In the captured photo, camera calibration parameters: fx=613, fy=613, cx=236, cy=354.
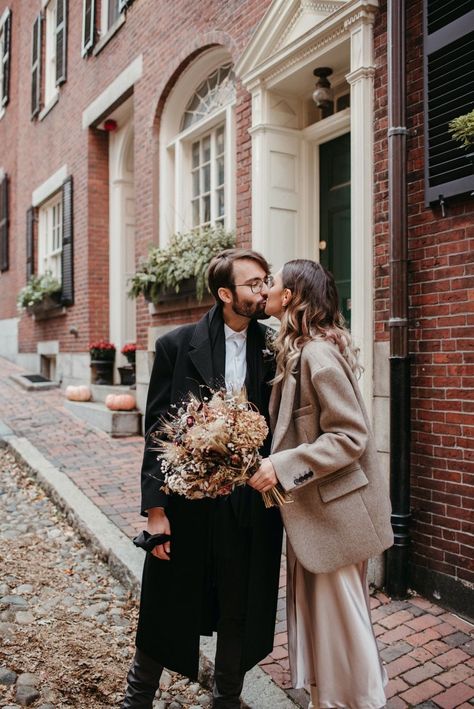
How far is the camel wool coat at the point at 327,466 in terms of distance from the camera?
2.11 metres

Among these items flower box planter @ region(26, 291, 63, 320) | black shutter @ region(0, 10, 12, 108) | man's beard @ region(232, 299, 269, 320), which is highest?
black shutter @ region(0, 10, 12, 108)

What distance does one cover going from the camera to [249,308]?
249cm

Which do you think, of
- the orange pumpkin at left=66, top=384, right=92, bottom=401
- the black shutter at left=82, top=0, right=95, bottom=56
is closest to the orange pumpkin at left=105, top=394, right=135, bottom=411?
the orange pumpkin at left=66, top=384, right=92, bottom=401

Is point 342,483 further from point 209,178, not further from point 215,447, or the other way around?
point 209,178

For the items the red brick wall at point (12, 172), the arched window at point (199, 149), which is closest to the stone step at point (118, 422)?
the arched window at point (199, 149)

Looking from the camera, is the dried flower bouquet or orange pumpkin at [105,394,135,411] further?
orange pumpkin at [105,394,135,411]

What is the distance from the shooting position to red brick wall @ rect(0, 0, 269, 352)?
635 centimetres

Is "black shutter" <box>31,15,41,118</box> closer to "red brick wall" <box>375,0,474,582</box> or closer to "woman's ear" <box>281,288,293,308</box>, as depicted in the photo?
"red brick wall" <box>375,0,474,582</box>

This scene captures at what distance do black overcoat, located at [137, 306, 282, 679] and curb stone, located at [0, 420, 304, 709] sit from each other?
0.42m

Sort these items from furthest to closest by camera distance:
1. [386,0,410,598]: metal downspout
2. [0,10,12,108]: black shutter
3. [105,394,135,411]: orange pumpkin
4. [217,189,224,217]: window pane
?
[0,10,12,108]: black shutter < [105,394,135,411]: orange pumpkin < [217,189,224,217]: window pane < [386,0,410,598]: metal downspout

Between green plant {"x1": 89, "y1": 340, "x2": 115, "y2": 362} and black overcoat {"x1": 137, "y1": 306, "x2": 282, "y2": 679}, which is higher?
green plant {"x1": 89, "y1": 340, "x2": 115, "y2": 362}

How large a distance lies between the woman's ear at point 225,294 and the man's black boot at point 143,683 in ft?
4.85

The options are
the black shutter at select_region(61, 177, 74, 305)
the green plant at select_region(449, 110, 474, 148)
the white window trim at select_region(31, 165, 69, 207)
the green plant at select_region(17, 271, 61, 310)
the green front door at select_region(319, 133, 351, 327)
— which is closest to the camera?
the green plant at select_region(449, 110, 474, 148)

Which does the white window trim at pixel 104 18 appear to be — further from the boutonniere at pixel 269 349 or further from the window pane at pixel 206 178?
the boutonniere at pixel 269 349
